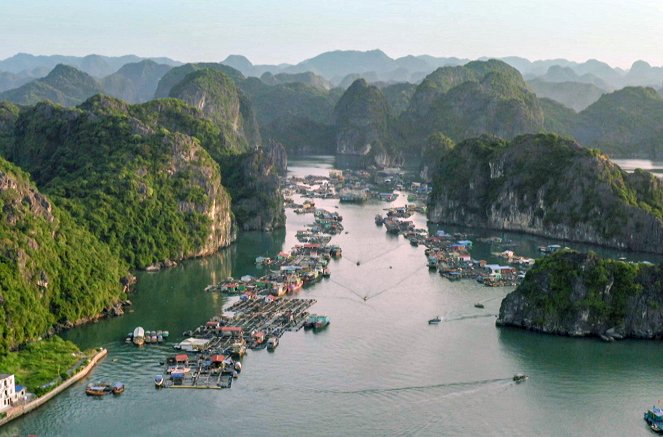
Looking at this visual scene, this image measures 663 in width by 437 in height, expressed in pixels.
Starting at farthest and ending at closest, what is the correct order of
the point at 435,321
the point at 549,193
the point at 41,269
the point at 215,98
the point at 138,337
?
the point at 215,98 → the point at 549,193 → the point at 435,321 → the point at 41,269 → the point at 138,337

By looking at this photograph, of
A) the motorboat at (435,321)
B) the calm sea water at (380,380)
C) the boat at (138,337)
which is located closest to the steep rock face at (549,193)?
the calm sea water at (380,380)

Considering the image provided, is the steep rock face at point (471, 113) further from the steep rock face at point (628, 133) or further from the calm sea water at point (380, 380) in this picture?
the calm sea water at point (380, 380)

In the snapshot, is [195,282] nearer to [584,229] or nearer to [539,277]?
[539,277]

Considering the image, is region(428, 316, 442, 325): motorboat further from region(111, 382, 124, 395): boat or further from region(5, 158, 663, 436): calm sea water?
region(111, 382, 124, 395): boat

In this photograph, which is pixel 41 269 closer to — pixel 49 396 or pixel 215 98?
pixel 49 396

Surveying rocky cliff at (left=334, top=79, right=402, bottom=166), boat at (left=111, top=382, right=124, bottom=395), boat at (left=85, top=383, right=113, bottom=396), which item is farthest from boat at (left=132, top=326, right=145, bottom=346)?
rocky cliff at (left=334, top=79, right=402, bottom=166)

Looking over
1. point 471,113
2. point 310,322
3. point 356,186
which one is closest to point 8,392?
point 310,322
